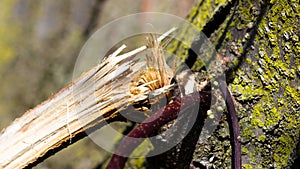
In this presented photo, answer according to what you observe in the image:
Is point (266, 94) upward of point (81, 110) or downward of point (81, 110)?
downward

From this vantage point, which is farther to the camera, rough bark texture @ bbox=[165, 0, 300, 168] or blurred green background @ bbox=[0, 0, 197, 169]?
blurred green background @ bbox=[0, 0, 197, 169]

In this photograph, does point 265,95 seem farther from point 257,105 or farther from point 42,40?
point 42,40

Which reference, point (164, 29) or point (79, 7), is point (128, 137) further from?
point (79, 7)

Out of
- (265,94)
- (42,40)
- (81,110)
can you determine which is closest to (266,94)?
(265,94)

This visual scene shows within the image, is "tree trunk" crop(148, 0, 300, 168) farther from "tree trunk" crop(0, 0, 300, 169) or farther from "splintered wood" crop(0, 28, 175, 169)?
"splintered wood" crop(0, 28, 175, 169)

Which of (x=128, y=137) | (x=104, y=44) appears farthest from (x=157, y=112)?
(x=104, y=44)

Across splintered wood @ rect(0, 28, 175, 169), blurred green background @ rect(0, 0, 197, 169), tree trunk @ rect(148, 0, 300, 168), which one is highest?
blurred green background @ rect(0, 0, 197, 169)

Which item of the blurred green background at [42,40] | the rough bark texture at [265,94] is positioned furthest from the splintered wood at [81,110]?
the blurred green background at [42,40]

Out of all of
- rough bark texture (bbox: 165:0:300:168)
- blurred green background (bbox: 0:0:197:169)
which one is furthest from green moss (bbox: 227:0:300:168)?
blurred green background (bbox: 0:0:197:169)
